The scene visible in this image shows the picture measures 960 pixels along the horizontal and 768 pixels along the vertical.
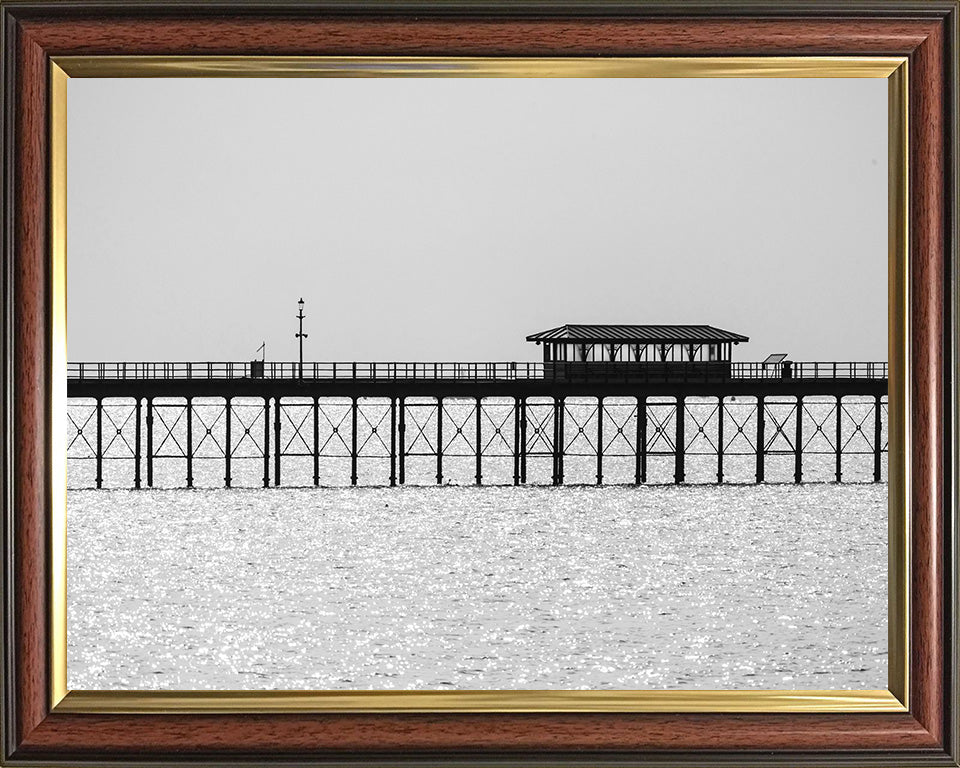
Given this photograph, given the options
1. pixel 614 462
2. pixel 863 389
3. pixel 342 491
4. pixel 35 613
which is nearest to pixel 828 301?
pixel 863 389

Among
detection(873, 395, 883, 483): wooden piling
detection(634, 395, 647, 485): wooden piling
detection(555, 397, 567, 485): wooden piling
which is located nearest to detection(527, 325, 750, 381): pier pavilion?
detection(873, 395, 883, 483): wooden piling

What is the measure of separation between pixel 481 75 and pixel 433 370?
2.45 m

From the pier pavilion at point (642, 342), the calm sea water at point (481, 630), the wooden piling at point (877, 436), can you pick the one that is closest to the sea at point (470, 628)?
the calm sea water at point (481, 630)

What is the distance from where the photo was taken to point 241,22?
4.87 m

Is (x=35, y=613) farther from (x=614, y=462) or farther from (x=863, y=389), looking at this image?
(x=614, y=462)

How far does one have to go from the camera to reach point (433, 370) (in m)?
7.04

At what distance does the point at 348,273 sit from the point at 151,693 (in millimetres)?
2341

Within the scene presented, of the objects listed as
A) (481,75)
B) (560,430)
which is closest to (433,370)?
(481,75)

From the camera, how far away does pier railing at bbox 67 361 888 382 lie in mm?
5934

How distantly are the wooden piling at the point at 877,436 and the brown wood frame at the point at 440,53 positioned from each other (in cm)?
61

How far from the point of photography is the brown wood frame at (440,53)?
15.8 feet

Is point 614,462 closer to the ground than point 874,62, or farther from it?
closer to the ground

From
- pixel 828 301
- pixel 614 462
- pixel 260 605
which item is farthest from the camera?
pixel 614 462

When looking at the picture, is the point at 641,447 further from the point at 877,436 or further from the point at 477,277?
the point at 477,277
